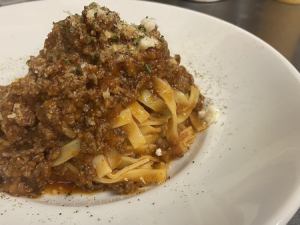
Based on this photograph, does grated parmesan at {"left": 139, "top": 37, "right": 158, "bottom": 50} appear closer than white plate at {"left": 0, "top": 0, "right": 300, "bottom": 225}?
No

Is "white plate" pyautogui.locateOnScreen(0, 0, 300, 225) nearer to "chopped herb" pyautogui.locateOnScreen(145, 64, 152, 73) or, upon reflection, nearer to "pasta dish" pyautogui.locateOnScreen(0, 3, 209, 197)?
"pasta dish" pyautogui.locateOnScreen(0, 3, 209, 197)

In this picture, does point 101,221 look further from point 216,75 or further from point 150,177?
point 216,75

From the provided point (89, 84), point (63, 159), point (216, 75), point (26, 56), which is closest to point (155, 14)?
point (216, 75)

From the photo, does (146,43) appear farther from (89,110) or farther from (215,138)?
(215,138)

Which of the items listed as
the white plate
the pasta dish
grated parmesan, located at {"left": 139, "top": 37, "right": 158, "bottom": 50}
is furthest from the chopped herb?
the white plate

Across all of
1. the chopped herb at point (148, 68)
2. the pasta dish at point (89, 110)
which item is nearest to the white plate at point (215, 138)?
the pasta dish at point (89, 110)
